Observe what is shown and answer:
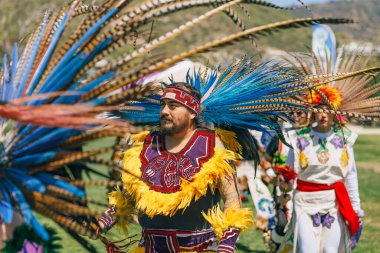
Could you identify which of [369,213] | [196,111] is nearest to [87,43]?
[196,111]

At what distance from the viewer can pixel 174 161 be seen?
5188mm

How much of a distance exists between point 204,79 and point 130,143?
2.51 feet

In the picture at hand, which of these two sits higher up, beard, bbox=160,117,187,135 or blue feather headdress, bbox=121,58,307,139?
blue feather headdress, bbox=121,58,307,139

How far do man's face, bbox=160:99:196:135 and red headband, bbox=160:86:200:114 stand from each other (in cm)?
3

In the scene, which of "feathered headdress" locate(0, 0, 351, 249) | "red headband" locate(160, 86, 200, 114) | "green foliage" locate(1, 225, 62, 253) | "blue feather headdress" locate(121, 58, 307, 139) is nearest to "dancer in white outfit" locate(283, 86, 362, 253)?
"blue feather headdress" locate(121, 58, 307, 139)

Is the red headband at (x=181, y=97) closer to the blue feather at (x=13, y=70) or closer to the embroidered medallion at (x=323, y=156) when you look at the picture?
the blue feather at (x=13, y=70)

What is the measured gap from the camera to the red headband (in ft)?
17.2

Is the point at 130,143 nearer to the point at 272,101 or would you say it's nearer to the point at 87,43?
the point at 272,101

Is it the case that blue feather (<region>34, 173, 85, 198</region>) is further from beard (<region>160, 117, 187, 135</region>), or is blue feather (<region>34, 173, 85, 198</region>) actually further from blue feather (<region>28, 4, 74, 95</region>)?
beard (<region>160, 117, 187, 135</region>)

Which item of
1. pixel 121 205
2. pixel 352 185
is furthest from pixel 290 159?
pixel 121 205

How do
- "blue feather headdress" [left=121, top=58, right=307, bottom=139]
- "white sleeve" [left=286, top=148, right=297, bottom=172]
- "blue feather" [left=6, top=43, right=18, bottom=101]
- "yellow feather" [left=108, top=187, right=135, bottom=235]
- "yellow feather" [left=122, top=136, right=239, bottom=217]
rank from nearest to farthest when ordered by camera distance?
"blue feather" [left=6, top=43, right=18, bottom=101] → "yellow feather" [left=122, top=136, right=239, bottom=217] → "yellow feather" [left=108, top=187, right=135, bottom=235] → "blue feather headdress" [left=121, top=58, right=307, bottom=139] → "white sleeve" [left=286, top=148, right=297, bottom=172]

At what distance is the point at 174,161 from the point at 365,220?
7.96 m

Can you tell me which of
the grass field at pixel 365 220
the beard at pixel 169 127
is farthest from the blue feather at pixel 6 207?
the beard at pixel 169 127

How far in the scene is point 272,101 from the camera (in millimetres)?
5496
